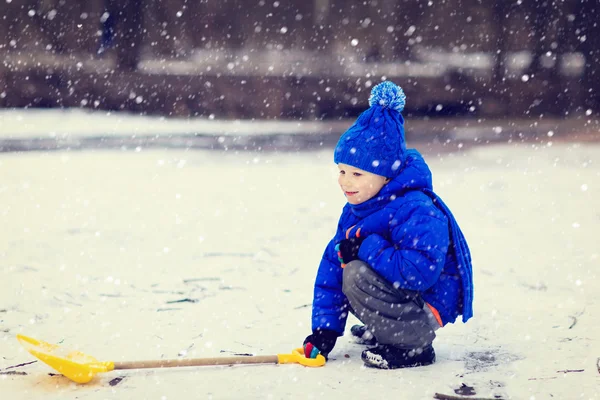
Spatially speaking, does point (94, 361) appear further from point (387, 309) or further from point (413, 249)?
point (413, 249)

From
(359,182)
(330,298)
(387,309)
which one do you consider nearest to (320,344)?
(330,298)

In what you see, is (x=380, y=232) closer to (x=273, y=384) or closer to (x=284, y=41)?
(x=273, y=384)

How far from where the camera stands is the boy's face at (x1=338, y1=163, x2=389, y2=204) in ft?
9.40

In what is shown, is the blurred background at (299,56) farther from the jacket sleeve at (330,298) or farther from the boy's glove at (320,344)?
the boy's glove at (320,344)

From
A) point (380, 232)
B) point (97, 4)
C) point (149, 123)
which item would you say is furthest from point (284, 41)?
point (380, 232)

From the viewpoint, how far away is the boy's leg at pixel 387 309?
9.16 ft

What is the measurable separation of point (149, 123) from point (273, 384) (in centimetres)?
957

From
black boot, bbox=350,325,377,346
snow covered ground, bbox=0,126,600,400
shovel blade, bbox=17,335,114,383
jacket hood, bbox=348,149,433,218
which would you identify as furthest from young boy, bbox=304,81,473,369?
shovel blade, bbox=17,335,114,383

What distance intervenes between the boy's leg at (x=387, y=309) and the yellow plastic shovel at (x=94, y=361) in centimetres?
25

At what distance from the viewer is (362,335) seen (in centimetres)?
322

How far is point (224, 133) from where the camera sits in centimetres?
1091

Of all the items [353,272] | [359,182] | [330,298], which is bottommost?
[330,298]

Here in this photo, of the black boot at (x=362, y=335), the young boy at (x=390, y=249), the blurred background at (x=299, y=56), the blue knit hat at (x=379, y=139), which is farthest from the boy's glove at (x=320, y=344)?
the blurred background at (x=299, y=56)

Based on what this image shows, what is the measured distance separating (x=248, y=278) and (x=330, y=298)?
4.20 feet
